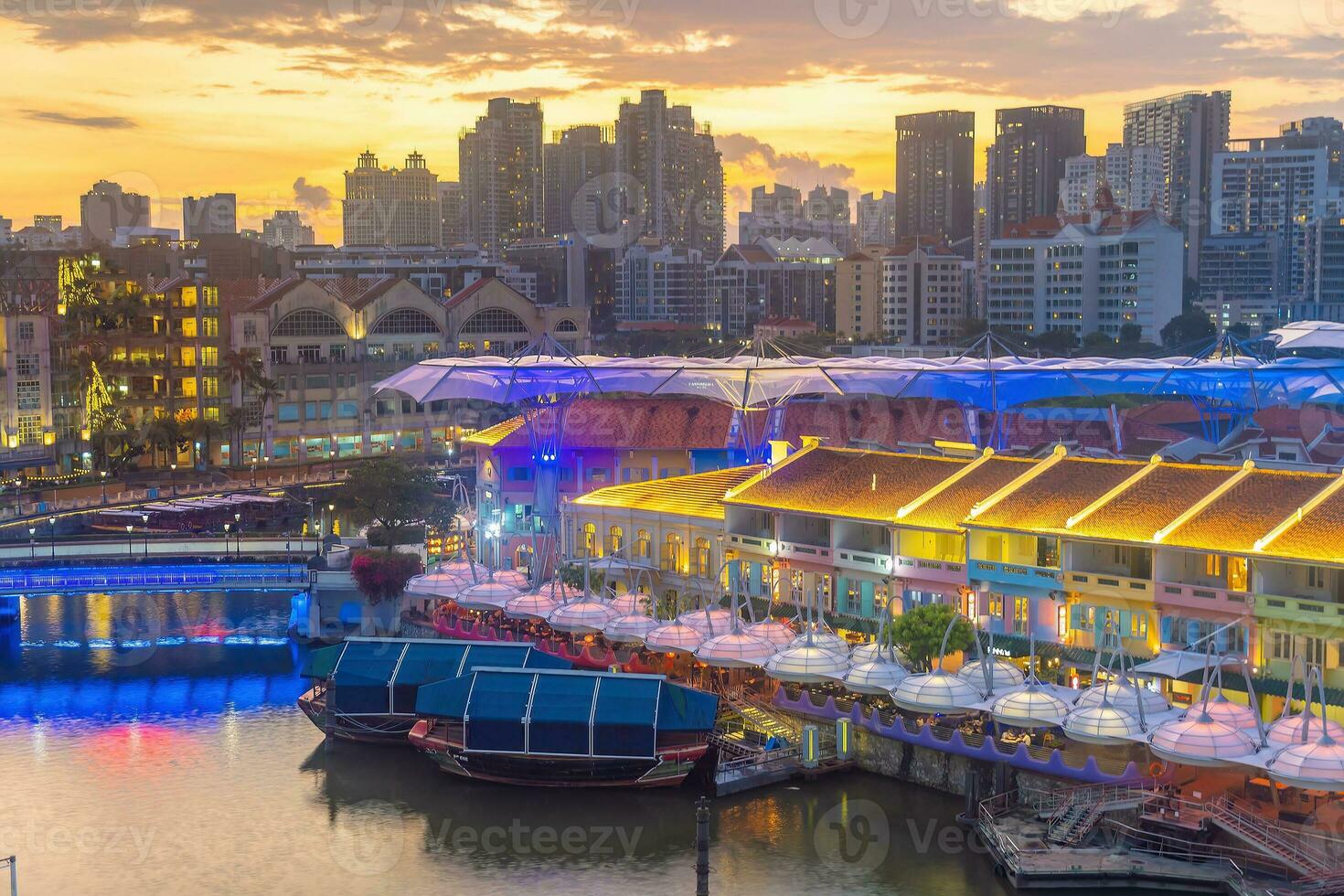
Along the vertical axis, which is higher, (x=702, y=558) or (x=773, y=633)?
(x=702, y=558)

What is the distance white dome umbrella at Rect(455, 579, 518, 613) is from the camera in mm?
61281

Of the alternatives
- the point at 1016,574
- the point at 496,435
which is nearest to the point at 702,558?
the point at 1016,574

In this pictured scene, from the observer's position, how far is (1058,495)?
4991 centimetres

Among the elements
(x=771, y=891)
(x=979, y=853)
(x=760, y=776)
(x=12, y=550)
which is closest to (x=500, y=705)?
(x=760, y=776)

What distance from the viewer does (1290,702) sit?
42.2 m

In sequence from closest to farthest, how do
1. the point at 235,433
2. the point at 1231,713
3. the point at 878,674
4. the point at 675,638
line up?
the point at 1231,713 < the point at 878,674 < the point at 675,638 < the point at 235,433

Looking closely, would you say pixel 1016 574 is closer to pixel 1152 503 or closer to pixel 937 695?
pixel 1152 503

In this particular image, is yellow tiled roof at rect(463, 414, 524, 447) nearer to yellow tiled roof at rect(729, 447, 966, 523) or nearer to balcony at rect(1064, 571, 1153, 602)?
yellow tiled roof at rect(729, 447, 966, 523)

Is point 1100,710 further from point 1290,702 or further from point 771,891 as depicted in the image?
point 771,891

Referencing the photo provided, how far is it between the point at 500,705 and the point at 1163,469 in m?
19.7

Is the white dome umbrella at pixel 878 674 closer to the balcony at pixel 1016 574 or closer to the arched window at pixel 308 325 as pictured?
the balcony at pixel 1016 574

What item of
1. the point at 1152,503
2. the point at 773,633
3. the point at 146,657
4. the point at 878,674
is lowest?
the point at 146,657

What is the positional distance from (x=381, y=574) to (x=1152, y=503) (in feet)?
99.5

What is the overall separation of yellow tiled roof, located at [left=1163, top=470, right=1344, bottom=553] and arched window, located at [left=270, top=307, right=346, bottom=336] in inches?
3279
